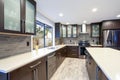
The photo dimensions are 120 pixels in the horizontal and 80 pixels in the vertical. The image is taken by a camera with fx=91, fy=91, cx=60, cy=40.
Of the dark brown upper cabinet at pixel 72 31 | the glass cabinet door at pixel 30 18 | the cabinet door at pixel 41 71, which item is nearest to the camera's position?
the cabinet door at pixel 41 71

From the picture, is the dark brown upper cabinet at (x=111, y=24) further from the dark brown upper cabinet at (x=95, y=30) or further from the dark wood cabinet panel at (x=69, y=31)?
the dark wood cabinet panel at (x=69, y=31)

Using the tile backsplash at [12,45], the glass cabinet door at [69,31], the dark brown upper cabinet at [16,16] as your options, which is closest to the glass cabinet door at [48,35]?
the glass cabinet door at [69,31]

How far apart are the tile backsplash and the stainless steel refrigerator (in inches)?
158

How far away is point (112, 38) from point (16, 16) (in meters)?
4.56

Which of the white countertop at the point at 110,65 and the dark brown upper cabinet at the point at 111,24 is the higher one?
the dark brown upper cabinet at the point at 111,24

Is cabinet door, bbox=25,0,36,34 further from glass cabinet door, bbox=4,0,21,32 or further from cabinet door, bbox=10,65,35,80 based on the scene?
cabinet door, bbox=10,65,35,80

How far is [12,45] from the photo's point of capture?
6.42ft

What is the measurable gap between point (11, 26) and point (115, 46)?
484 centimetres

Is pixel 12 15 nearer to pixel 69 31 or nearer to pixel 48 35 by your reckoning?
pixel 48 35

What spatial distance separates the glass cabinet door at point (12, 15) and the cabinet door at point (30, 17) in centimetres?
27

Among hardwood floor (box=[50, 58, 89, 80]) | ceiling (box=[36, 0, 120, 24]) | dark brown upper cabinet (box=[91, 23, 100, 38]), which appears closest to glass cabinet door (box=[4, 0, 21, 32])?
ceiling (box=[36, 0, 120, 24])

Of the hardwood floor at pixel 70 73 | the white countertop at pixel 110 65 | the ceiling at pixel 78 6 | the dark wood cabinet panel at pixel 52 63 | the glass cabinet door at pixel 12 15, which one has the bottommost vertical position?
the hardwood floor at pixel 70 73

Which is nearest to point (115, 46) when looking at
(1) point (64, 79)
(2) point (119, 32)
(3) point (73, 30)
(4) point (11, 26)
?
(2) point (119, 32)

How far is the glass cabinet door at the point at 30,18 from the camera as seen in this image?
2.00m
